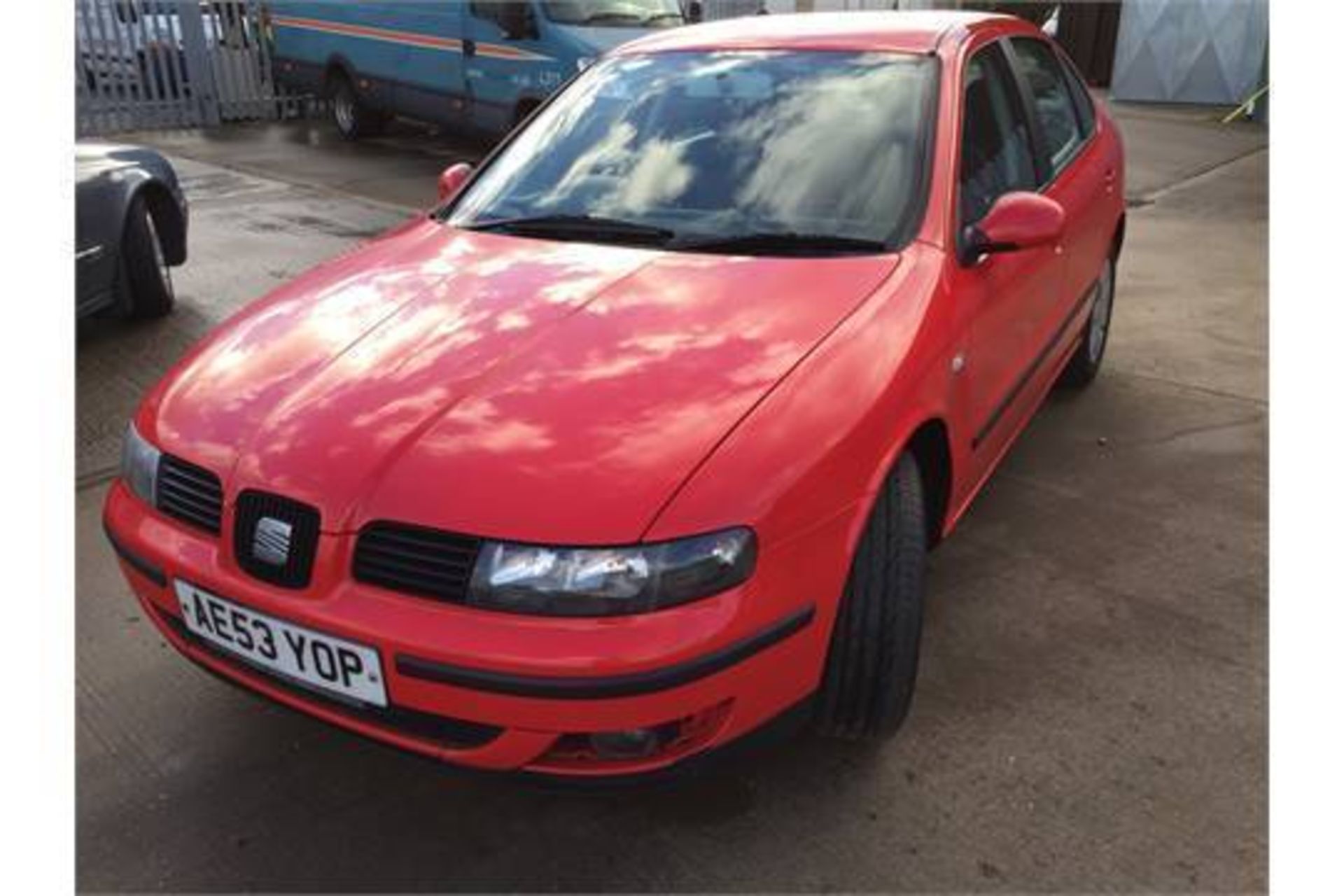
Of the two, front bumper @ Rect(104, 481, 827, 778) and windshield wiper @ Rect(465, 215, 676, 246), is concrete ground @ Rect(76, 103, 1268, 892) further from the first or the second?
Answer: windshield wiper @ Rect(465, 215, 676, 246)

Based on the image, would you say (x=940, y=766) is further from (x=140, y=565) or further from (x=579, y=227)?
(x=140, y=565)

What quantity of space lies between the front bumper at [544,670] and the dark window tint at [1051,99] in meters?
2.37

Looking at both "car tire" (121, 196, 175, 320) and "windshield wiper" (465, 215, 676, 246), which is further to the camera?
"car tire" (121, 196, 175, 320)

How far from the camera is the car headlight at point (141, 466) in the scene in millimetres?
2102

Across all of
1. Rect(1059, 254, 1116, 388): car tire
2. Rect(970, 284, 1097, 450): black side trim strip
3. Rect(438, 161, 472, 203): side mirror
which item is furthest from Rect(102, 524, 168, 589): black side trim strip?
Rect(1059, 254, 1116, 388): car tire

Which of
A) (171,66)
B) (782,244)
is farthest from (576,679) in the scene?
(171,66)

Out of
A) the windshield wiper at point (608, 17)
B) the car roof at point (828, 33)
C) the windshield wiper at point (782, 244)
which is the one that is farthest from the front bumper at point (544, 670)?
the windshield wiper at point (608, 17)

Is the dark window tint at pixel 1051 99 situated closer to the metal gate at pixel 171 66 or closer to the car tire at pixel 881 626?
the car tire at pixel 881 626

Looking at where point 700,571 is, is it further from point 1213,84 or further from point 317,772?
point 1213,84

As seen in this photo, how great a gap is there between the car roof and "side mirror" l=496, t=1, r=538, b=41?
5.43 metres

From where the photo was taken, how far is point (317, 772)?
2.25 meters

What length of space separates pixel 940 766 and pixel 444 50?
8.56m

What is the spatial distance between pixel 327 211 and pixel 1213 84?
39.6 feet

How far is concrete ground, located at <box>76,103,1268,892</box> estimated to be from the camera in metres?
2.01
